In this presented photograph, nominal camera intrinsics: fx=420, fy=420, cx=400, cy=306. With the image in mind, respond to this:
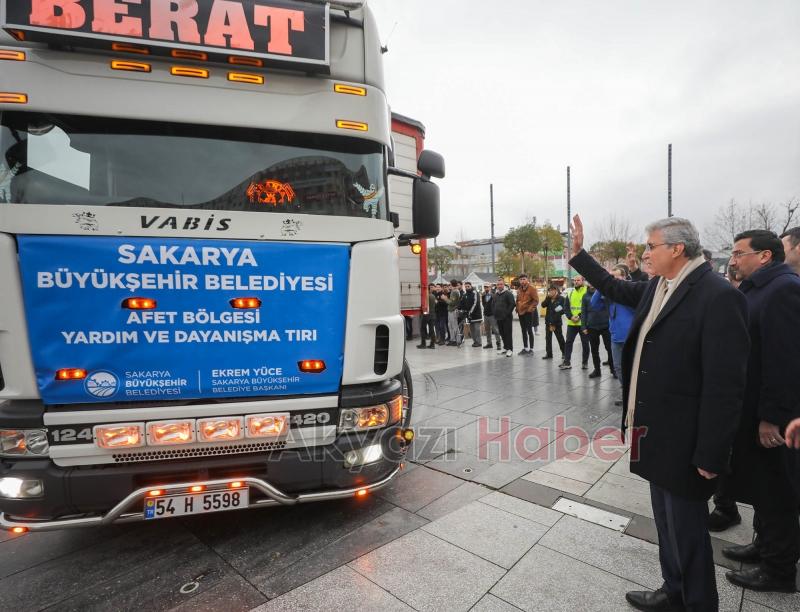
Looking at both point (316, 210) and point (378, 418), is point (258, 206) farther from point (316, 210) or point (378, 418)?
point (378, 418)

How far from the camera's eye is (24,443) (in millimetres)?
2447

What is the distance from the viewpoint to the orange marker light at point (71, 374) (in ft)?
8.13

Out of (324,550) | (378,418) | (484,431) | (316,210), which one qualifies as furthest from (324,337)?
(484,431)

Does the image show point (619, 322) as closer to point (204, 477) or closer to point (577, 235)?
point (577, 235)

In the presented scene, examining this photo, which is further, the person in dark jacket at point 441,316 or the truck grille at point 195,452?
the person in dark jacket at point 441,316

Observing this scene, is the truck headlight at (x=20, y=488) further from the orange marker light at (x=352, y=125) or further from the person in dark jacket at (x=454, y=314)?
the person in dark jacket at (x=454, y=314)

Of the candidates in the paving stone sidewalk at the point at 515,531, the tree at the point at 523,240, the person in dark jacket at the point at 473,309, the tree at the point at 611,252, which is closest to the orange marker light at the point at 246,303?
the paving stone sidewalk at the point at 515,531

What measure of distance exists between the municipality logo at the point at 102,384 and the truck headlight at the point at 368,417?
1404 mm

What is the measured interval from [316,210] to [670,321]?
2.24 m

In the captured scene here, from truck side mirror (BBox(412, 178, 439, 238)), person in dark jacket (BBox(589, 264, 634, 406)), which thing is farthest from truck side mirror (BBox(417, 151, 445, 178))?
person in dark jacket (BBox(589, 264, 634, 406))

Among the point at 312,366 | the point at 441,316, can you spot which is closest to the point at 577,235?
Answer: the point at 312,366

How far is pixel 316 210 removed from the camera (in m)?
2.94

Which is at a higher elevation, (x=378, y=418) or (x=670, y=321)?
(x=670, y=321)

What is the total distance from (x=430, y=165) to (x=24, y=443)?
11.0 ft
